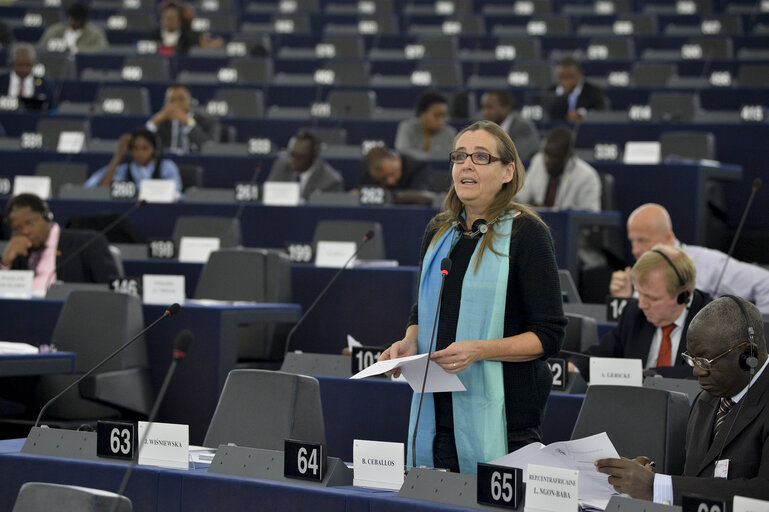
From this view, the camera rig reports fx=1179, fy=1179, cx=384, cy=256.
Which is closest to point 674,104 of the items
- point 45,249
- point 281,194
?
point 281,194

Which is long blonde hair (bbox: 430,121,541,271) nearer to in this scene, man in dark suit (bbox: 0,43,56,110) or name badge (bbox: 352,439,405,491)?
name badge (bbox: 352,439,405,491)

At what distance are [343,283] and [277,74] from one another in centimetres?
505

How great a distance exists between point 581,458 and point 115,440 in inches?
43.1

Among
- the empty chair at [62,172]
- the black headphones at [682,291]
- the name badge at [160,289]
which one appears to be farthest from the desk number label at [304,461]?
the empty chair at [62,172]

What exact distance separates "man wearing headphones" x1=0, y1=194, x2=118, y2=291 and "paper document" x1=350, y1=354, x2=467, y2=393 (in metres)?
3.42

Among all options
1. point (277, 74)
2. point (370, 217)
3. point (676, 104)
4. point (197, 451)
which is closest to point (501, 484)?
point (197, 451)

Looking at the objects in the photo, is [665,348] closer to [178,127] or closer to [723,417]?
[723,417]

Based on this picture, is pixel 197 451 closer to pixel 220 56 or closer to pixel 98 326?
pixel 98 326

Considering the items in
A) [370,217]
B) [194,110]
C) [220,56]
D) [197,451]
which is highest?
[220,56]

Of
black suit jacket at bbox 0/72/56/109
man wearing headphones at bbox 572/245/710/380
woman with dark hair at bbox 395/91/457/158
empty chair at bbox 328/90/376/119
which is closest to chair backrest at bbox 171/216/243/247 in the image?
woman with dark hair at bbox 395/91/457/158

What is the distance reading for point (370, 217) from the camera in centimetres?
632

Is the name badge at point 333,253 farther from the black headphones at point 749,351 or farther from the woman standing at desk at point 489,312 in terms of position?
the black headphones at point 749,351

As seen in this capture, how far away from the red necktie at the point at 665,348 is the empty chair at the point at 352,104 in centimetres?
525

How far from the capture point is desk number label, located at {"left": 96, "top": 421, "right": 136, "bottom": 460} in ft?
8.89
